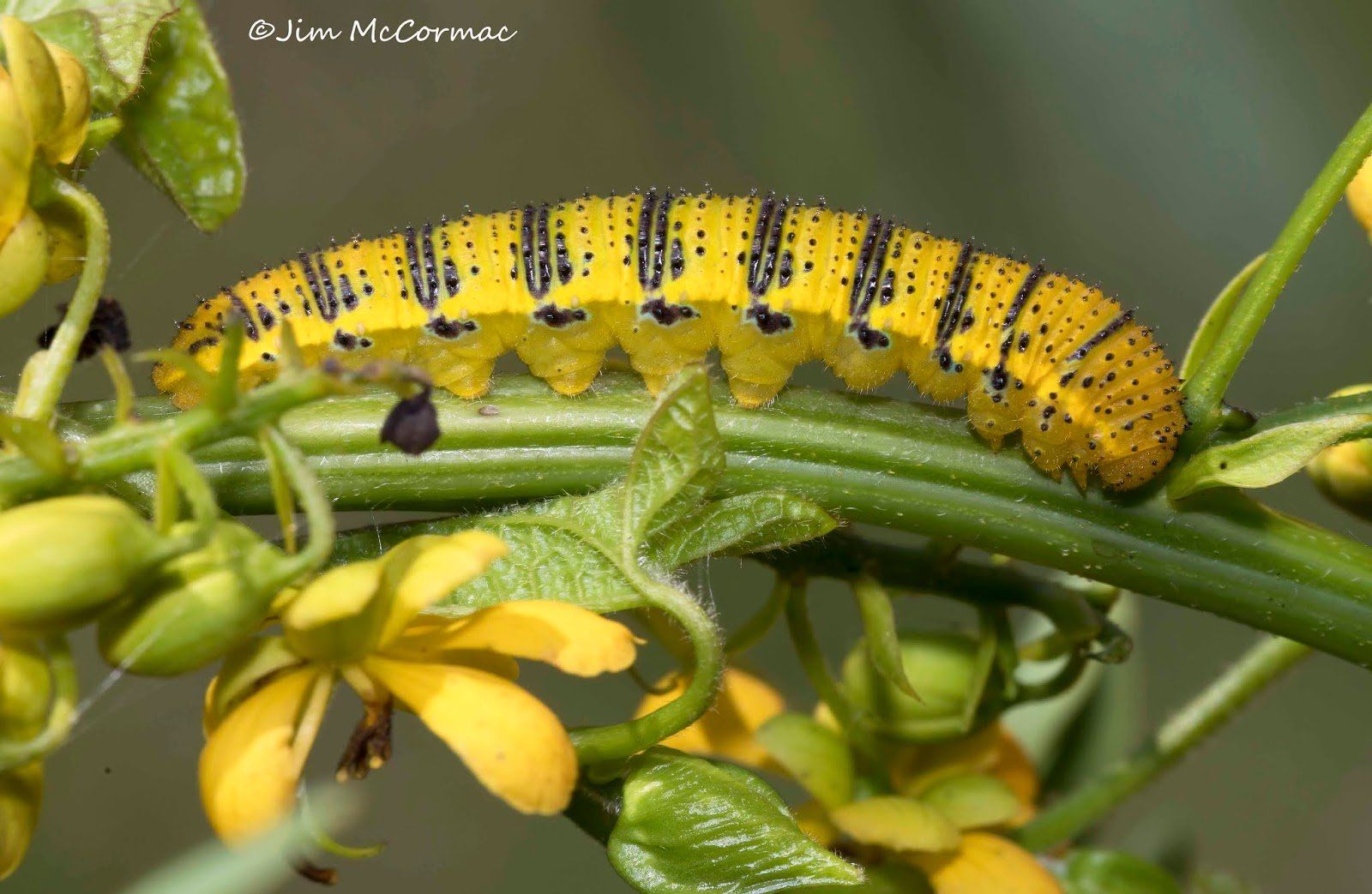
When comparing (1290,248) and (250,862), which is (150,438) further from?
(1290,248)

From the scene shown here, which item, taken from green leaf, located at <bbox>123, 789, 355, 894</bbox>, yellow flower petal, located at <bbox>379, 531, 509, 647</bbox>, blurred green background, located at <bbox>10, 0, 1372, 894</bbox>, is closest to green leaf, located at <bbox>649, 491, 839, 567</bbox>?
yellow flower petal, located at <bbox>379, 531, 509, 647</bbox>

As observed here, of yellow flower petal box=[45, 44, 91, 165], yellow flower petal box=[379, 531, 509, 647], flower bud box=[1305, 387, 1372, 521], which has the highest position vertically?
yellow flower petal box=[45, 44, 91, 165]

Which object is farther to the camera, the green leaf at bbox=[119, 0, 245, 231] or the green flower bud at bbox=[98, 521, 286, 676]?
the green leaf at bbox=[119, 0, 245, 231]

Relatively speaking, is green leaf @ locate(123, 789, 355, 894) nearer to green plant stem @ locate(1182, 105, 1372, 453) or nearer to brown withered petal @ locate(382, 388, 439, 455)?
brown withered petal @ locate(382, 388, 439, 455)

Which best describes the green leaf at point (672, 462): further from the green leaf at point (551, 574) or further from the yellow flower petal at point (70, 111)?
the yellow flower petal at point (70, 111)

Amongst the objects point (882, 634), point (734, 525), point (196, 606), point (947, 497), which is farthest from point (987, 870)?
point (196, 606)

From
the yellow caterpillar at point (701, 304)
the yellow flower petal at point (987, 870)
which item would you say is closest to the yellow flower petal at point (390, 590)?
the yellow caterpillar at point (701, 304)

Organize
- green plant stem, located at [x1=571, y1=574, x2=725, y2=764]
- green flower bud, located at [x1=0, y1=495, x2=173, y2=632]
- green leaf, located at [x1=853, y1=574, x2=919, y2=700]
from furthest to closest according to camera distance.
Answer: green leaf, located at [x1=853, y1=574, x2=919, y2=700]
green plant stem, located at [x1=571, y1=574, x2=725, y2=764]
green flower bud, located at [x1=0, y1=495, x2=173, y2=632]
